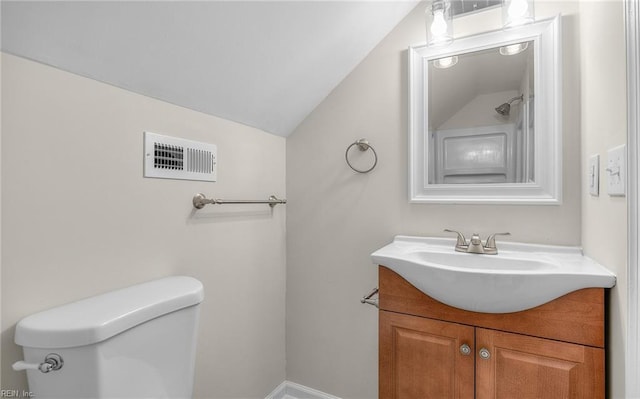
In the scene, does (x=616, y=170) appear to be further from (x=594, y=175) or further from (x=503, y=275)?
(x=503, y=275)

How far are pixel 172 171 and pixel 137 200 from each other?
160mm

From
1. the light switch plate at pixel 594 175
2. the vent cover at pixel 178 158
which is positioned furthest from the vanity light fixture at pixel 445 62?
the vent cover at pixel 178 158

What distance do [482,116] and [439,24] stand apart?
0.44 metres

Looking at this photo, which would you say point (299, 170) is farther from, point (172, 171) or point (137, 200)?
point (137, 200)

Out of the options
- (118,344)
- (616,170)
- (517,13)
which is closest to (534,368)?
(616,170)

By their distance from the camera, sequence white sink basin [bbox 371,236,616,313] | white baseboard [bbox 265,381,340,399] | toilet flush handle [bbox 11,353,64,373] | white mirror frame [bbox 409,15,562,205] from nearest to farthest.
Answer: toilet flush handle [bbox 11,353,64,373] → white sink basin [bbox 371,236,616,313] → white mirror frame [bbox 409,15,562,205] → white baseboard [bbox 265,381,340,399]

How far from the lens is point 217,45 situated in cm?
107

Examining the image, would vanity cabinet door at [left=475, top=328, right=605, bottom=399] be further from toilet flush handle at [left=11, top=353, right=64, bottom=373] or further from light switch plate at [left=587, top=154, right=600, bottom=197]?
toilet flush handle at [left=11, top=353, right=64, bottom=373]

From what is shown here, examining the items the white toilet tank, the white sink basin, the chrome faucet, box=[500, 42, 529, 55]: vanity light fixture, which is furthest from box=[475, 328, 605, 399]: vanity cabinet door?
box=[500, 42, 529, 55]: vanity light fixture

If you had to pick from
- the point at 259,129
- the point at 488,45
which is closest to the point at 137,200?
the point at 259,129

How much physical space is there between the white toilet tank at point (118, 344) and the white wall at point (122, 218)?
0.28 feet

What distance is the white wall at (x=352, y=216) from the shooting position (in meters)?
1.37

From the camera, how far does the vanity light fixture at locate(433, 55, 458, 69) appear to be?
1.36 metres

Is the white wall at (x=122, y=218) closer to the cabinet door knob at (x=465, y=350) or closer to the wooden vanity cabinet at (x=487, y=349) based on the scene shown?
the wooden vanity cabinet at (x=487, y=349)
